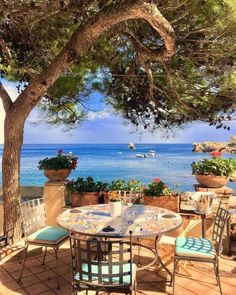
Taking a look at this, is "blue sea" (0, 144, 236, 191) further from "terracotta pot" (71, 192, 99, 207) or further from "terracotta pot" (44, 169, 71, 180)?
"terracotta pot" (71, 192, 99, 207)

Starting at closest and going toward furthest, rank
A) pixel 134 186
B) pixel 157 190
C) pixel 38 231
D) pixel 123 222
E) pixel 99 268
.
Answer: pixel 99 268
pixel 123 222
pixel 38 231
pixel 157 190
pixel 134 186

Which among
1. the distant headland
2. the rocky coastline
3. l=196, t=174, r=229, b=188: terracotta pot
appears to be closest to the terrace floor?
l=196, t=174, r=229, b=188: terracotta pot

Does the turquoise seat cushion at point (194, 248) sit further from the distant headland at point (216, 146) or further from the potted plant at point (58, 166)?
the distant headland at point (216, 146)

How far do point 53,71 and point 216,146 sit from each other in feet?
146

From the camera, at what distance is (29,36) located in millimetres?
4555

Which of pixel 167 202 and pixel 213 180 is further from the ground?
pixel 213 180

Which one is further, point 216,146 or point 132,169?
point 216,146

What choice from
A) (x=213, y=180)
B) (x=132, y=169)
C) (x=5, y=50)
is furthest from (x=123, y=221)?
(x=132, y=169)

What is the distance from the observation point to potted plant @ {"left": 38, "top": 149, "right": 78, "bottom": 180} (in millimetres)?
5035

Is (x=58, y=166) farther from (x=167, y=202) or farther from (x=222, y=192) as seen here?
(x=222, y=192)

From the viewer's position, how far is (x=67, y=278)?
3490 millimetres

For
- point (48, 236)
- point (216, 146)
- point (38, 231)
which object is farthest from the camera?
point (216, 146)

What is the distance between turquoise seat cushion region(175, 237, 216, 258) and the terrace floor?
Answer: 0.44 m

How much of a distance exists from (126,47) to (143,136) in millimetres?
1453
